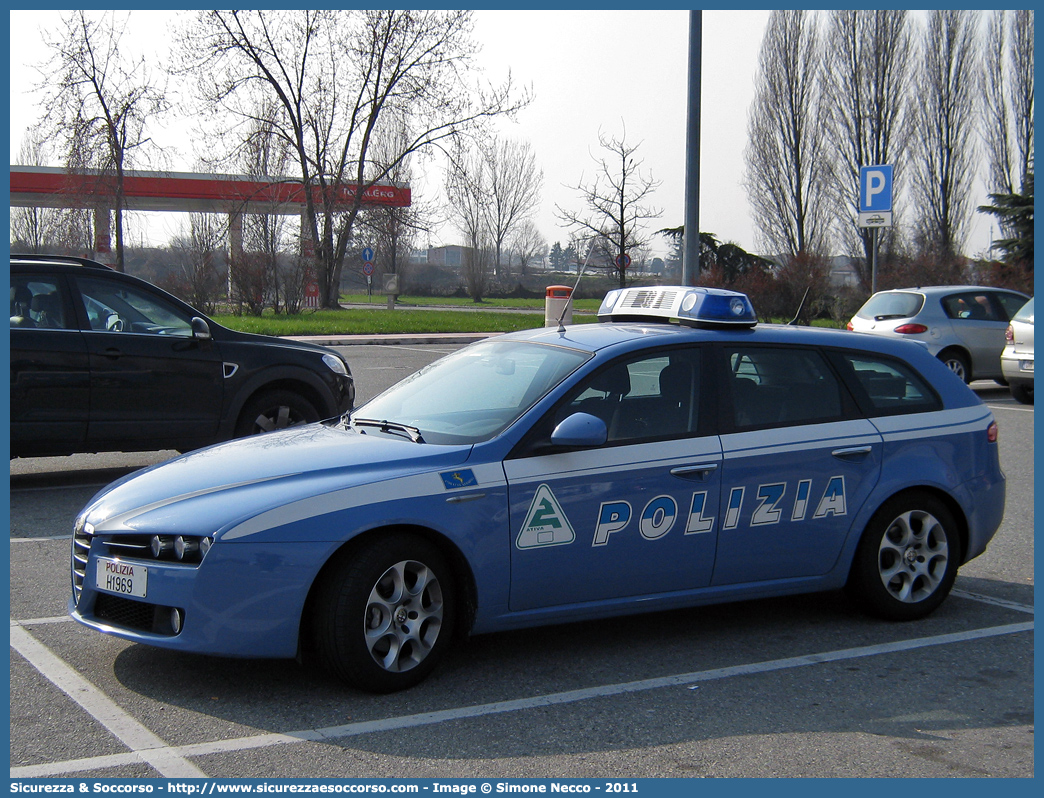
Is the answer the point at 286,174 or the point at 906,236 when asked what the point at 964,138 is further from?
the point at 286,174

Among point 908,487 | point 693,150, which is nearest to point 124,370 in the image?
point 908,487

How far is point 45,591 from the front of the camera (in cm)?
Result: 562

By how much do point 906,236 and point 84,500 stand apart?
4254cm

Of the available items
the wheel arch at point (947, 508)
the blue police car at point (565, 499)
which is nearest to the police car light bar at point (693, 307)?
the blue police car at point (565, 499)

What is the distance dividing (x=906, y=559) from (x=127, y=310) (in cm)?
627

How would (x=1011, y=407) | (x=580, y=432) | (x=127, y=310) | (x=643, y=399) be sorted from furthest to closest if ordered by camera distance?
1. (x=1011, y=407)
2. (x=127, y=310)
3. (x=643, y=399)
4. (x=580, y=432)

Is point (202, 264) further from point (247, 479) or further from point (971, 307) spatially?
point (247, 479)

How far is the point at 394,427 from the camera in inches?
194

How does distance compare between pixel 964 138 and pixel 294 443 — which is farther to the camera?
pixel 964 138

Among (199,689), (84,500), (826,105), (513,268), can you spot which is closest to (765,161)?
(826,105)

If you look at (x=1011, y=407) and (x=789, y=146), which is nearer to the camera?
(x=1011, y=407)

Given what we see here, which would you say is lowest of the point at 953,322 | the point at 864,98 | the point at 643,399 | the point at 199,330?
the point at 643,399

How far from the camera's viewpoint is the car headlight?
9.33 m

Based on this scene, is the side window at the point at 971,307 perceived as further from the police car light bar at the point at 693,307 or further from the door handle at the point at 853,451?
the door handle at the point at 853,451
